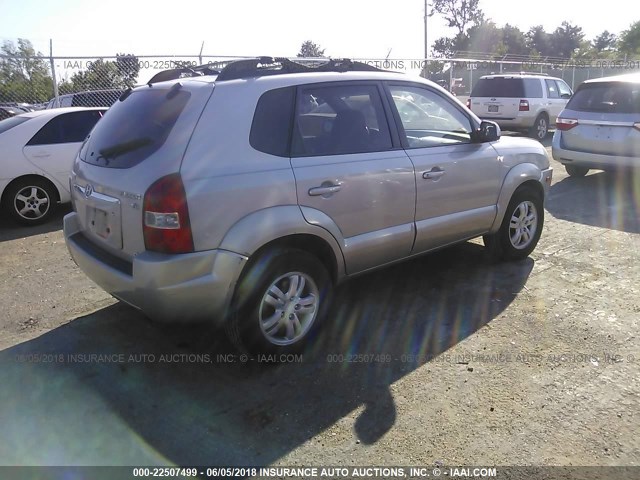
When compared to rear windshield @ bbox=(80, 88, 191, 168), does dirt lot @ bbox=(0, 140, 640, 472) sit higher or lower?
lower

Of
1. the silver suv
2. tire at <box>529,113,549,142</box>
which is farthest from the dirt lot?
tire at <box>529,113,549,142</box>

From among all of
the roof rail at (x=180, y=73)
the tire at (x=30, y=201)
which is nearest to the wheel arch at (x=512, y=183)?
the roof rail at (x=180, y=73)

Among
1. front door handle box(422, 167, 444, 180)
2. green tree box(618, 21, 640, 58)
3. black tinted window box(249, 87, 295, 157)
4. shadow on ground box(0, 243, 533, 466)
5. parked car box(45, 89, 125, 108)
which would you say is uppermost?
green tree box(618, 21, 640, 58)

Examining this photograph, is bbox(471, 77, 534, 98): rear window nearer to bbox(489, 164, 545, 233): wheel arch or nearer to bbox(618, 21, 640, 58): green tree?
bbox(489, 164, 545, 233): wheel arch

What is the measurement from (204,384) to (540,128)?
14.8 metres

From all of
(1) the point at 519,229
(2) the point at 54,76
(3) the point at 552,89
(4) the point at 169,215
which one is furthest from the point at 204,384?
(3) the point at 552,89

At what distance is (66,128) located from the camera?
295 inches

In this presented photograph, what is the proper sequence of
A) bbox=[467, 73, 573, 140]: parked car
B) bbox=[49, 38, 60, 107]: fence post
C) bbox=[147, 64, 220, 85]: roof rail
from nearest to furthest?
bbox=[147, 64, 220, 85]: roof rail, bbox=[49, 38, 60, 107]: fence post, bbox=[467, 73, 573, 140]: parked car

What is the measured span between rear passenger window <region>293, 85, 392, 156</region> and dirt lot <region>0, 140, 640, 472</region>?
1.34 metres

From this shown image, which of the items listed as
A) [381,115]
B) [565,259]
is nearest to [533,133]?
[565,259]

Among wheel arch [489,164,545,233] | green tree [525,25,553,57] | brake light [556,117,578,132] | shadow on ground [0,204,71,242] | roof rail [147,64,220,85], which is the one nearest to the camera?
roof rail [147,64,220,85]

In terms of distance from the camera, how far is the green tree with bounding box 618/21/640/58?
206ft

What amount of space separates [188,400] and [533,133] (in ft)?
48.0

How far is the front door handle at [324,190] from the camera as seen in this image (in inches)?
136
